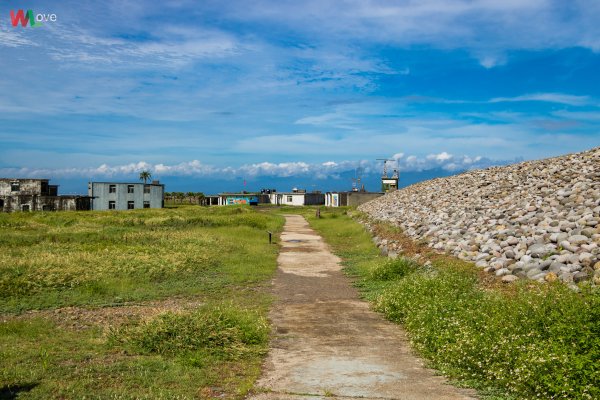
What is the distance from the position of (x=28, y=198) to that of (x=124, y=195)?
12541 millimetres

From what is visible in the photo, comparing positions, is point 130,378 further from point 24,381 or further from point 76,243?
point 76,243

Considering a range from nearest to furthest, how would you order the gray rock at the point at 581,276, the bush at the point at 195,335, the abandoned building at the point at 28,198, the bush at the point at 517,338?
the bush at the point at 517,338 < the bush at the point at 195,335 < the gray rock at the point at 581,276 < the abandoned building at the point at 28,198

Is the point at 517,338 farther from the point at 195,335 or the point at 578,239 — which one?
the point at 578,239

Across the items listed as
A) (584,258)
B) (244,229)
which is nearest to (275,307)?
(584,258)

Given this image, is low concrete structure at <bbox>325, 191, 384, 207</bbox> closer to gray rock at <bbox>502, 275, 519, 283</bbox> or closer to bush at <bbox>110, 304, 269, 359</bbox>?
gray rock at <bbox>502, 275, 519, 283</bbox>

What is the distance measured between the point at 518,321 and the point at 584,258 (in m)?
3.93

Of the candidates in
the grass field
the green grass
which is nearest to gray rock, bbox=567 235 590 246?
the green grass

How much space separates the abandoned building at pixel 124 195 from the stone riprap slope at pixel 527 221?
55.8m

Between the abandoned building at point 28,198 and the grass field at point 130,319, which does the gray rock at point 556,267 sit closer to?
the grass field at point 130,319

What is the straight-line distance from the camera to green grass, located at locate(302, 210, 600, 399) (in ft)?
19.5

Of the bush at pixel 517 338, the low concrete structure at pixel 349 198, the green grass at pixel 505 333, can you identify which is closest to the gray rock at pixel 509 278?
the green grass at pixel 505 333

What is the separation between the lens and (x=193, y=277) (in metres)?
16.4

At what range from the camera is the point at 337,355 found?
8336 mm

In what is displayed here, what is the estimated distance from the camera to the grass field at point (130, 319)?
22.4 ft
